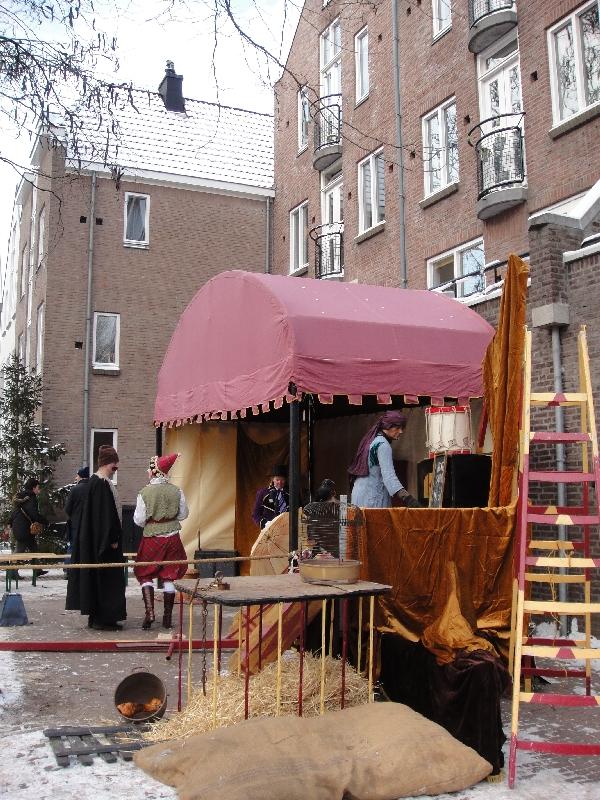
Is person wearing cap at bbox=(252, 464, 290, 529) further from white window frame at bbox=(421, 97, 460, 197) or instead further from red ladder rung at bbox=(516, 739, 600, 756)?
white window frame at bbox=(421, 97, 460, 197)

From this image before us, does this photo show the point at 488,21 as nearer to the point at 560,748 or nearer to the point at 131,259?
the point at 131,259

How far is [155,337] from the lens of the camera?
73.6 feet

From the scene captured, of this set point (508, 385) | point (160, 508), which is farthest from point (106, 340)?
point (508, 385)

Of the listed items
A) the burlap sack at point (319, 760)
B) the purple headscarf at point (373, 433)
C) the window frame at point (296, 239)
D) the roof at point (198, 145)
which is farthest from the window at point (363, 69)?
the burlap sack at point (319, 760)

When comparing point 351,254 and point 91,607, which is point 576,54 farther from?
point 91,607

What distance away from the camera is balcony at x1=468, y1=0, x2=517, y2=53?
14.4 meters

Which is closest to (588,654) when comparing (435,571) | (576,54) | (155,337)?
(435,571)

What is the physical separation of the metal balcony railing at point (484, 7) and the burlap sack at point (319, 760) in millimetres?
13664

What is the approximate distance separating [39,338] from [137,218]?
4479 mm

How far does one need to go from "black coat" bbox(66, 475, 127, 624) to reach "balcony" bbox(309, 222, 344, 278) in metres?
11.3

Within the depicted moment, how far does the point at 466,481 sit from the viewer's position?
7688 mm

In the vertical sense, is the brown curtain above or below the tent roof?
below

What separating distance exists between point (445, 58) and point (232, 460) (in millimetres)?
9453

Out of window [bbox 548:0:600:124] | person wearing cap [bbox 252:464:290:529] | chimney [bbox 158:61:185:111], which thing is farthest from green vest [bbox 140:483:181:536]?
chimney [bbox 158:61:185:111]
